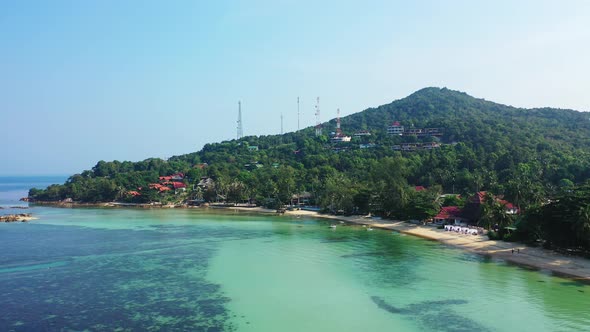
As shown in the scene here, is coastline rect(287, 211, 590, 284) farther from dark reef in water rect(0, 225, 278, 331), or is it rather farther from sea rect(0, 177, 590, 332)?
dark reef in water rect(0, 225, 278, 331)

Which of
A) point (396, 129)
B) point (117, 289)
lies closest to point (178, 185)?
point (396, 129)

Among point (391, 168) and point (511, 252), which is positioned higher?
point (391, 168)

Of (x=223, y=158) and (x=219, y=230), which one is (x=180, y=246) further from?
(x=223, y=158)

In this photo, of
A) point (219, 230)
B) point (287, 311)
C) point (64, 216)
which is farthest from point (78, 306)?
point (64, 216)

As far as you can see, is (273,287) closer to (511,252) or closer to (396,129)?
(511,252)

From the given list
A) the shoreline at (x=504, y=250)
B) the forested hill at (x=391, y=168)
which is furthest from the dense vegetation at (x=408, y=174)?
the shoreline at (x=504, y=250)

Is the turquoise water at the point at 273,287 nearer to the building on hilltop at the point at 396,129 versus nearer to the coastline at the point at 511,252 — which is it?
the coastline at the point at 511,252

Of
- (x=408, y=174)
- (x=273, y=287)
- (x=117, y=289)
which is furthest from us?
(x=408, y=174)
